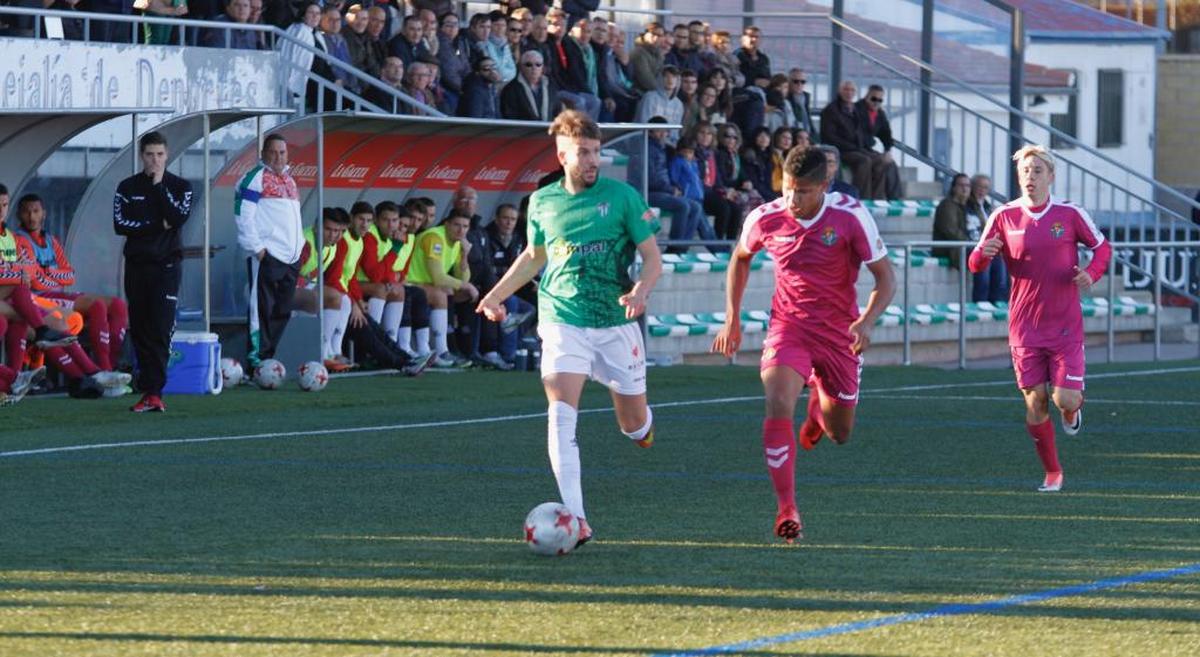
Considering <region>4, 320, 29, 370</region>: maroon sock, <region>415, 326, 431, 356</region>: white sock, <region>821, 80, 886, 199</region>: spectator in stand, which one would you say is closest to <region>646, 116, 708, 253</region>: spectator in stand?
<region>821, 80, 886, 199</region>: spectator in stand

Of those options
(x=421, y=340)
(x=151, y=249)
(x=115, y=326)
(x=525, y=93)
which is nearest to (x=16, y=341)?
(x=115, y=326)

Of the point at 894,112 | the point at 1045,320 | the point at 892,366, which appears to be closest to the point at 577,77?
the point at 892,366

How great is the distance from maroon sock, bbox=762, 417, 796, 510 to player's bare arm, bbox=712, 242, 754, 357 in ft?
1.21

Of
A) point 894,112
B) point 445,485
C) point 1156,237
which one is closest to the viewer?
point 445,485

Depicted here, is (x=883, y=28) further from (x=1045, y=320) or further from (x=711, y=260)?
(x=1045, y=320)

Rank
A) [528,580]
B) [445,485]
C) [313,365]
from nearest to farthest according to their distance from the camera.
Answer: [528,580] < [445,485] < [313,365]

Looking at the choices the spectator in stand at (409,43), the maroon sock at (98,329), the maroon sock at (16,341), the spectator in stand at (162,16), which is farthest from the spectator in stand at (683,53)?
the maroon sock at (16,341)

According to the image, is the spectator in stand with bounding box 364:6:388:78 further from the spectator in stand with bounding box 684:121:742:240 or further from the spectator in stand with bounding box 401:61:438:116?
the spectator in stand with bounding box 684:121:742:240

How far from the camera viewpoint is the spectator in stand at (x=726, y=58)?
83.0 ft

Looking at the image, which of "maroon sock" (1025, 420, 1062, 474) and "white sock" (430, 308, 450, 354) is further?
"white sock" (430, 308, 450, 354)

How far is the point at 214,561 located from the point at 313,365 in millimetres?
8897

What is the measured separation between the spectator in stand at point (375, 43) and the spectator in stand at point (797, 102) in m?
6.56

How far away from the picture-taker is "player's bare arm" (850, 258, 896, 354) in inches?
358

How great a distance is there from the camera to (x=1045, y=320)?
11.1 metres
